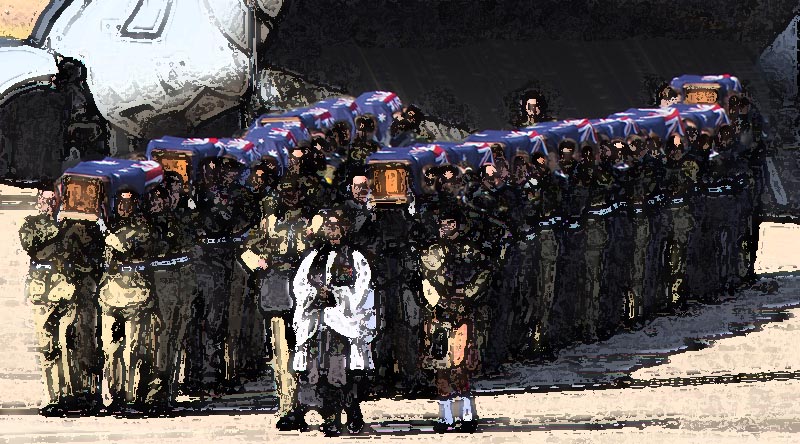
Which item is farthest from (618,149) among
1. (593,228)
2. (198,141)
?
(198,141)

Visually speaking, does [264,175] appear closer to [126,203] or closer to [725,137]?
[126,203]

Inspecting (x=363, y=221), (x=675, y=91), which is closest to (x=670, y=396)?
(x=363, y=221)

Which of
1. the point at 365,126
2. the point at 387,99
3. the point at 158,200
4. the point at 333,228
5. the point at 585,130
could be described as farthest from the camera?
the point at 387,99

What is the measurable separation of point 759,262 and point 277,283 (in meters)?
8.98

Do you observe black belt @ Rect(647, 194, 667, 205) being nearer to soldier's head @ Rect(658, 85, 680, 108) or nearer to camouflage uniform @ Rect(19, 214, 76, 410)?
soldier's head @ Rect(658, 85, 680, 108)

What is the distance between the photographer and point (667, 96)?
1652 centimetres

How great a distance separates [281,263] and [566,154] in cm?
311

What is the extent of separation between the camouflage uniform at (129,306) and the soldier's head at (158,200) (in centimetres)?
9

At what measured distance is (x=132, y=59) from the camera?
64.0 feet

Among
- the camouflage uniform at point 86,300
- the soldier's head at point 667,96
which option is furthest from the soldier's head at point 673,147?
the camouflage uniform at point 86,300

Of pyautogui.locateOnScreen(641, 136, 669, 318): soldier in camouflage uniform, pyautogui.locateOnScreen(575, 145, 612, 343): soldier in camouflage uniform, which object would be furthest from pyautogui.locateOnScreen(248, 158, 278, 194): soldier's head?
pyautogui.locateOnScreen(641, 136, 669, 318): soldier in camouflage uniform

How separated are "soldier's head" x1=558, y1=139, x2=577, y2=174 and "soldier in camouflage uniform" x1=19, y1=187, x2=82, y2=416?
153 inches

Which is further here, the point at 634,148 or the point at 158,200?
the point at 634,148

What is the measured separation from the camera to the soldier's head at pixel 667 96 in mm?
16359
